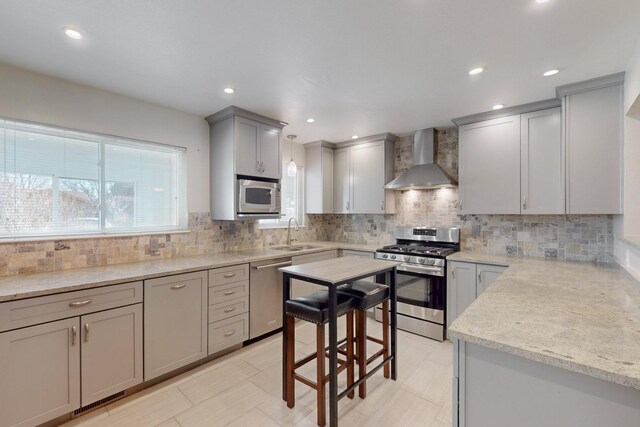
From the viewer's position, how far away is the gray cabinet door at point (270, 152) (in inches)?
134

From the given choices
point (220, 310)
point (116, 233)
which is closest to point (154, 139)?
point (116, 233)

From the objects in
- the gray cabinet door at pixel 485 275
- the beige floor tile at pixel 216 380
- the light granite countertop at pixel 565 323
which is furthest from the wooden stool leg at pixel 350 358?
the gray cabinet door at pixel 485 275

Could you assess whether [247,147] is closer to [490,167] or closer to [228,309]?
[228,309]

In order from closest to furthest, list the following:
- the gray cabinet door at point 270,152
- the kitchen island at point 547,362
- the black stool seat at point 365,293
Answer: the kitchen island at point 547,362, the black stool seat at point 365,293, the gray cabinet door at point 270,152

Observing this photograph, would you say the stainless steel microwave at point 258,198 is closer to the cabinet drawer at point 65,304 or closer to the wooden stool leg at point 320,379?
the cabinet drawer at point 65,304

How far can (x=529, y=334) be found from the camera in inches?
44.0

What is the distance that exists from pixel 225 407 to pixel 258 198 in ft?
6.66

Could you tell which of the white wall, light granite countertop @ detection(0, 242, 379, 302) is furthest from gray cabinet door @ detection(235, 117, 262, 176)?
light granite countertop @ detection(0, 242, 379, 302)

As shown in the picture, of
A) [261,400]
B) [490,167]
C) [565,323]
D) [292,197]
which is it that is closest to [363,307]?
[261,400]

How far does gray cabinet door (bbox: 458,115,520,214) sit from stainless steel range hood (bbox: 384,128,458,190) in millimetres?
249

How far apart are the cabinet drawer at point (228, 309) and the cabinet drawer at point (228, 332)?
4cm

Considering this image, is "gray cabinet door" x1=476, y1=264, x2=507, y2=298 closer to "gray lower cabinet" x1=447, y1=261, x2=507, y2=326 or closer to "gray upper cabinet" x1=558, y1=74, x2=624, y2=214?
"gray lower cabinet" x1=447, y1=261, x2=507, y2=326

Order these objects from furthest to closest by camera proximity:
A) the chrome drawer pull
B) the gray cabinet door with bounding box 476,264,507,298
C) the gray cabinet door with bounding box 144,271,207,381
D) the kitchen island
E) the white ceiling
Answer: the gray cabinet door with bounding box 476,264,507,298
the gray cabinet door with bounding box 144,271,207,381
the chrome drawer pull
the white ceiling
the kitchen island

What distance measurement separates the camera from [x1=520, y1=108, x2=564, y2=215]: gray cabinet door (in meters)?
2.75
